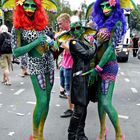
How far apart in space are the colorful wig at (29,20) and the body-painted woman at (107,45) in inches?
26.4

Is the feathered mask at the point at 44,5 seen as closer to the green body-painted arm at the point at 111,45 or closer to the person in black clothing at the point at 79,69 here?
the person in black clothing at the point at 79,69

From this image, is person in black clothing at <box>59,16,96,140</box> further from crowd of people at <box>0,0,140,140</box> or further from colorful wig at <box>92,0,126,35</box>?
colorful wig at <box>92,0,126,35</box>

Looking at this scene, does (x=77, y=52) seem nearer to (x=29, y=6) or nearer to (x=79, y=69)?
(x=79, y=69)

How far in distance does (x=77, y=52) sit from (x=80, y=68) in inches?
7.8

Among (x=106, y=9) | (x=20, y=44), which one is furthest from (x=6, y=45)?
(x=106, y=9)

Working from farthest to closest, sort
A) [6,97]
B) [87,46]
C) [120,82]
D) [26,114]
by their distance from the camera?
[120,82], [6,97], [26,114], [87,46]

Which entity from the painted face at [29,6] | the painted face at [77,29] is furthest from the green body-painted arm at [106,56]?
Answer: the painted face at [29,6]

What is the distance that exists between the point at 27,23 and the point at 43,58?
0.47 metres

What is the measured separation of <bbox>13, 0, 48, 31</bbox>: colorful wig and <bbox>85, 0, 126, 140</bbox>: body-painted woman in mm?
670

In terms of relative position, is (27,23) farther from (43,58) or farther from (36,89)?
(36,89)

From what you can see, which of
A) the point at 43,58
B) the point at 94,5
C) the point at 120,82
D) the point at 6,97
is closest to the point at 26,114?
the point at 6,97

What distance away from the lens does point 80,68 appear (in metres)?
4.55

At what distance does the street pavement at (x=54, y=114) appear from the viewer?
554 cm

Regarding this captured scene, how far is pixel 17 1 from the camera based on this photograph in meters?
4.62
